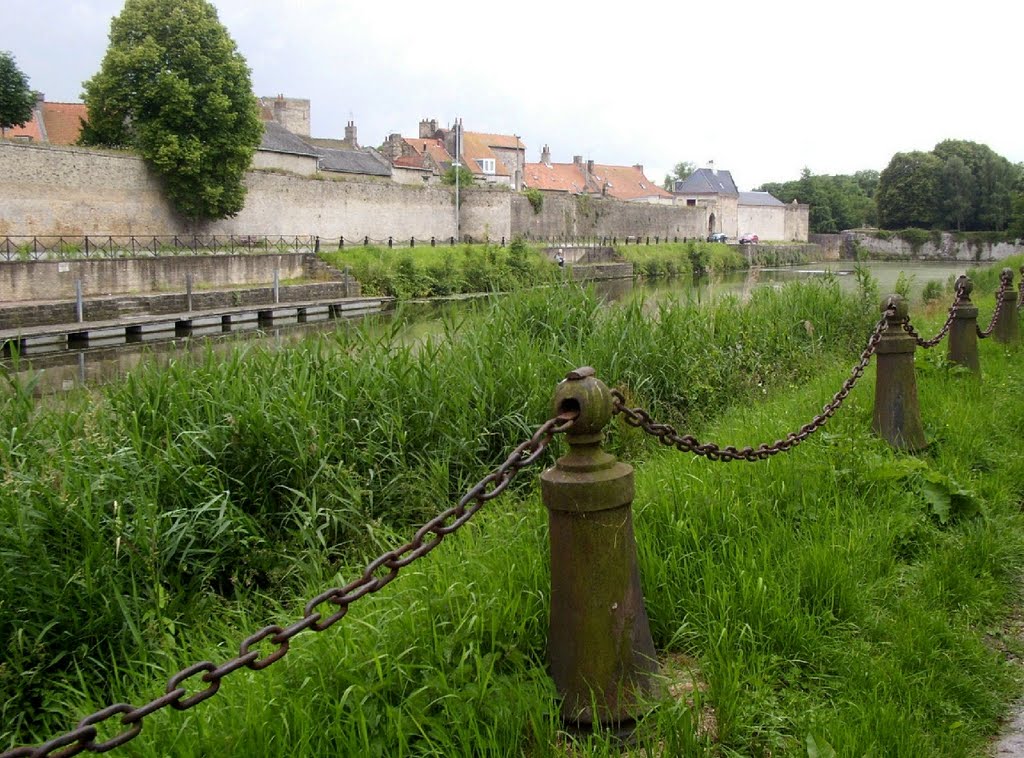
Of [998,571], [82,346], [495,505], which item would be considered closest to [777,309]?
[495,505]

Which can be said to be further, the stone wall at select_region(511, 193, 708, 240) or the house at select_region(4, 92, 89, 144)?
the stone wall at select_region(511, 193, 708, 240)

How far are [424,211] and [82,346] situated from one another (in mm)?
26858

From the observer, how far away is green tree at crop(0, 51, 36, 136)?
35.8 m

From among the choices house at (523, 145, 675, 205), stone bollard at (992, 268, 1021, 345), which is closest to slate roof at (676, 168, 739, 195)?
house at (523, 145, 675, 205)

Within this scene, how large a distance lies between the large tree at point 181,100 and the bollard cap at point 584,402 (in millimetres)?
32111

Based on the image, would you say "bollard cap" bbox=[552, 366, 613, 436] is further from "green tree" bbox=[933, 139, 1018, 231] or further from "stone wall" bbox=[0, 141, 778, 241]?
"green tree" bbox=[933, 139, 1018, 231]

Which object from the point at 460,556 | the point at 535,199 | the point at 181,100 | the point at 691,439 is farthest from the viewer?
the point at 535,199

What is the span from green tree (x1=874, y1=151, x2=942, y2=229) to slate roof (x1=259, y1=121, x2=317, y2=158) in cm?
5081

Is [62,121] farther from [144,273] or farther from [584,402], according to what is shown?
[584,402]

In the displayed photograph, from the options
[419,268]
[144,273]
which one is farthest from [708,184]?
[144,273]

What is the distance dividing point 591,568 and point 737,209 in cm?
7530

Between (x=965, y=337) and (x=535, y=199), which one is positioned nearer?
(x=965, y=337)

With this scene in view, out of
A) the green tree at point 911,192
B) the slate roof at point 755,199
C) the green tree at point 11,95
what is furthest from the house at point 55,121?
the green tree at point 911,192

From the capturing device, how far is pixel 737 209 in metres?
73.5
